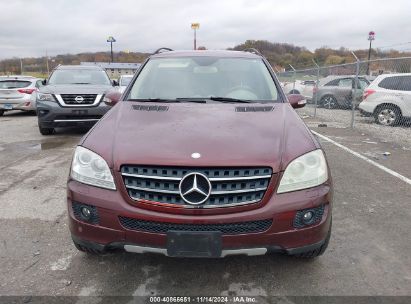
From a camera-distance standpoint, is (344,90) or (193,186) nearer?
(193,186)

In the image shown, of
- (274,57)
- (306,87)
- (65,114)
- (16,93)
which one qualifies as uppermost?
(274,57)

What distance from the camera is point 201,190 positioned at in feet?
8.04

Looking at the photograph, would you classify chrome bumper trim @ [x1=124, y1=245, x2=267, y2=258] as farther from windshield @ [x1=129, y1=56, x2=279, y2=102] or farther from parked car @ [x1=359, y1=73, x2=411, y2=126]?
parked car @ [x1=359, y1=73, x2=411, y2=126]

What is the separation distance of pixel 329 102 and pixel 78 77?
10329mm

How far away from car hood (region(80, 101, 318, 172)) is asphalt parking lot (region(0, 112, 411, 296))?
91 centimetres

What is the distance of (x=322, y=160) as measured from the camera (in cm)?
278

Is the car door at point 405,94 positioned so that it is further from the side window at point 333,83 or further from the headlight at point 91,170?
the headlight at point 91,170

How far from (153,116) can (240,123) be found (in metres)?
0.71

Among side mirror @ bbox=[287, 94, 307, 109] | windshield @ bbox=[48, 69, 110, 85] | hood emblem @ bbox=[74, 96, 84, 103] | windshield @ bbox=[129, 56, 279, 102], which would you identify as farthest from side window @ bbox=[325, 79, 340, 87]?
side mirror @ bbox=[287, 94, 307, 109]

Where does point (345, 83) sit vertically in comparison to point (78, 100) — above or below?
above

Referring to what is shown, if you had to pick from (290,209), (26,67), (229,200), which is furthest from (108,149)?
(26,67)

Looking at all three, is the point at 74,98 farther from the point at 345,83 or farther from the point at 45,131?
the point at 345,83

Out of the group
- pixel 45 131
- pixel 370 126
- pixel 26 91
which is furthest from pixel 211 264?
pixel 26 91

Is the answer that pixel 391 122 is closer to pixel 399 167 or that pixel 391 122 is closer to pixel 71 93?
pixel 399 167
